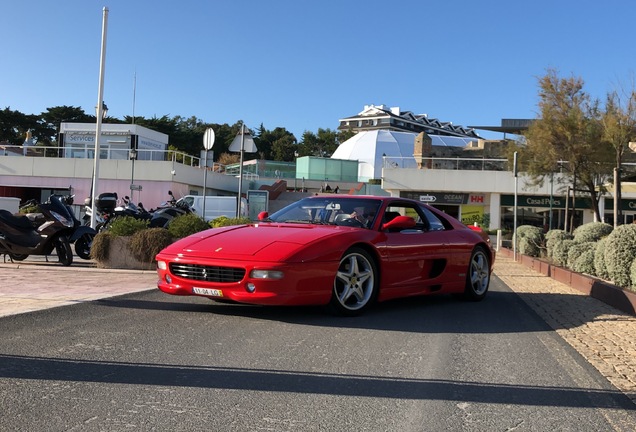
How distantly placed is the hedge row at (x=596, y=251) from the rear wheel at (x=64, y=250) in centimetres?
938

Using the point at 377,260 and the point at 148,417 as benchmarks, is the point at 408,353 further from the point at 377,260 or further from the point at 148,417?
the point at 148,417

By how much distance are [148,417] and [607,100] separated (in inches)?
883

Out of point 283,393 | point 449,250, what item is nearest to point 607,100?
point 449,250

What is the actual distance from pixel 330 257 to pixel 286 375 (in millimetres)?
2110

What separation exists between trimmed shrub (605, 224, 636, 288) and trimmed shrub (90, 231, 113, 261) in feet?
28.0

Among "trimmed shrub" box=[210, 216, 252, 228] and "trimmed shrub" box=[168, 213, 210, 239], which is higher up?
"trimmed shrub" box=[210, 216, 252, 228]

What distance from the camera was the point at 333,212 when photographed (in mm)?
7445

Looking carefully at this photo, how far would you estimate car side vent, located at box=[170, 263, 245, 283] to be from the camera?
5994 mm

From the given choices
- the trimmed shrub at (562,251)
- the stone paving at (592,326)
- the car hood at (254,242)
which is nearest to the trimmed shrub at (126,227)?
the car hood at (254,242)

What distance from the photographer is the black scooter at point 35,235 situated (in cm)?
1115

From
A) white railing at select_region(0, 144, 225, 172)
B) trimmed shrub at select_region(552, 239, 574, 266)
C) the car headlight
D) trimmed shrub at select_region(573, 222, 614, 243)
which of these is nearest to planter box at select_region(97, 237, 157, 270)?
the car headlight

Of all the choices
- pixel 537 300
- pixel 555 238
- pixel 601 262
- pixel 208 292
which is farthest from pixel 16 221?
pixel 555 238

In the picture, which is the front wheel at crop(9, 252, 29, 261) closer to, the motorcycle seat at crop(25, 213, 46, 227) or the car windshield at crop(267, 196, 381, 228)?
the motorcycle seat at crop(25, 213, 46, 227)

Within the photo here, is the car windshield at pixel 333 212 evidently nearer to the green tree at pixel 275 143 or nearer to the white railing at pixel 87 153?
the white railing at pixel 87 153
